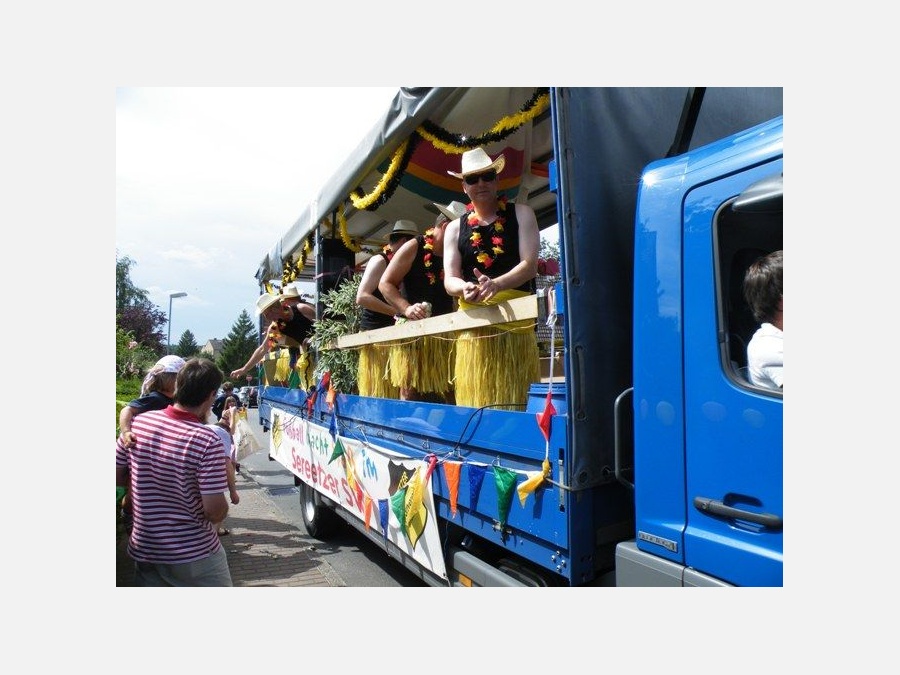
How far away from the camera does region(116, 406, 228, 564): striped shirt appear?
2.44m

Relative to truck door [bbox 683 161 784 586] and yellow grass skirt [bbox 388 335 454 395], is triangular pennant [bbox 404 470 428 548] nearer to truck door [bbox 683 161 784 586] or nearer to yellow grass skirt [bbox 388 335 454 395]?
yellow grass skirt [bbox 388 335 454 395]

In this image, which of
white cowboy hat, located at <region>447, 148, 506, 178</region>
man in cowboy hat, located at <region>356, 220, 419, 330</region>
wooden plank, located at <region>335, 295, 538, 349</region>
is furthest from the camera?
man in cowboy hat, located at <region>356, 220, 419, 330</region>

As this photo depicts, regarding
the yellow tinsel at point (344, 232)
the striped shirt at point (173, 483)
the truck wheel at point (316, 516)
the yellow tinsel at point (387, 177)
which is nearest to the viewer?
the striped shirt at point (173, 483)

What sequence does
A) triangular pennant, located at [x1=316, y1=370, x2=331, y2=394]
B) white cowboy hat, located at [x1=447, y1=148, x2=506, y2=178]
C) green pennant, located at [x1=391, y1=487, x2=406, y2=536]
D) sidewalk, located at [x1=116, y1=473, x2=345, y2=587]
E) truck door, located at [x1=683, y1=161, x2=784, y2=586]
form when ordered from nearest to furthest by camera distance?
truck door, located at [x1=683, y1=161, x2=784, y2=586]
white cowboy hat, located at [x1=447, y1=148, x2=506, y2=178]
green pennant, located at [x1=391, y1=487, x2=406, y2=536]
sidewalk, located at [x1=116, y1=473, x2=345, y2=587]
triangular pennant, located at [x1=316, y1=370, x2=331, y2=394]

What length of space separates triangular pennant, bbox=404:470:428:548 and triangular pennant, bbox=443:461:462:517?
0.30 meters

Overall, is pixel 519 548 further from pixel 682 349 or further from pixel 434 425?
pixel 682 349

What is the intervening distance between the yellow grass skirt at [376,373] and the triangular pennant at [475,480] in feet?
4.39

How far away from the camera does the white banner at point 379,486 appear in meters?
3.21

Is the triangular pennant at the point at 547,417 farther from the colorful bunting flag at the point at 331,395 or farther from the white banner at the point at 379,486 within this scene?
the colorful bunting flag at the point at 331,395

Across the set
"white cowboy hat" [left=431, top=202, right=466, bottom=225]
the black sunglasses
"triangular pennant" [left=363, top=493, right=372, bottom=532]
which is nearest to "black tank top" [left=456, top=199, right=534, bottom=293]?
the black sunglasses

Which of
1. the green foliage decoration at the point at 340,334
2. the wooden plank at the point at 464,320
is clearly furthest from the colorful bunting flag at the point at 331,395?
the wooden plank at the point at 464,320

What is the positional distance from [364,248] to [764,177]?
5.45 meters

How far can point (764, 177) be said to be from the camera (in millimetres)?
1804

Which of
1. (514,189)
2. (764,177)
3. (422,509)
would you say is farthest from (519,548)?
(514,189)
